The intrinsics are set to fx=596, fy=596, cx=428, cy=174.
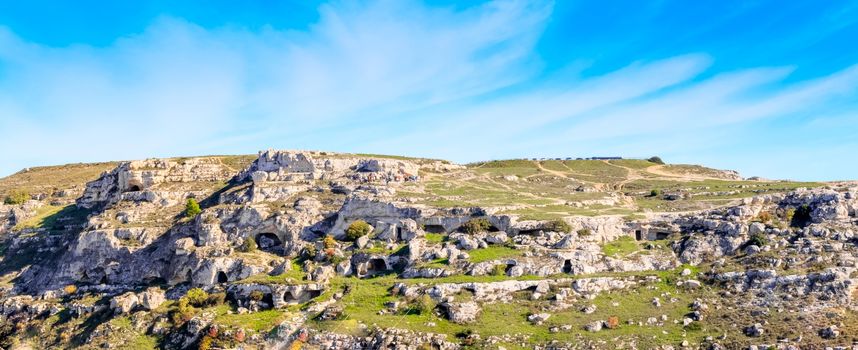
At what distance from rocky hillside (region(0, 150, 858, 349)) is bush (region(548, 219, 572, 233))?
127 millimetres

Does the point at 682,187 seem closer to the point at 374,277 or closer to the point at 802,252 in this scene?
the point at 802,252

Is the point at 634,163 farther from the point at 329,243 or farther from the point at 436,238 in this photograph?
the point at 329,243

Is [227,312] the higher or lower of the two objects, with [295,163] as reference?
lower

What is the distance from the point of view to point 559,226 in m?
50.8

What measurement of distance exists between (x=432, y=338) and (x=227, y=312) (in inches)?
655

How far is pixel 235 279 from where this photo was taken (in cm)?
4916

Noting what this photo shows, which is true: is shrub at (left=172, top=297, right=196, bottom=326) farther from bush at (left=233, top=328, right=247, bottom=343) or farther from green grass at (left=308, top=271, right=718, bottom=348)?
green grass at (left=308, top=271, right=718, bottom=348)

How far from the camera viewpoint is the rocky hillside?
126 ft

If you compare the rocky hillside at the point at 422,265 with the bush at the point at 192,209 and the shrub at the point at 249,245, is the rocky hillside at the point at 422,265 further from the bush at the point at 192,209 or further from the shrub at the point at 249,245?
the bush at the point at 192,209

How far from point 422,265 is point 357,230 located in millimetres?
9546

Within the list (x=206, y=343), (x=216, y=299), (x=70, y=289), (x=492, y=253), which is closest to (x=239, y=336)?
(x=206, y=343)

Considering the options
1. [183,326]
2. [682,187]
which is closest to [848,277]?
[682,187]

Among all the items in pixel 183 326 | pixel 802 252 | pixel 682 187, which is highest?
pixel 682 187

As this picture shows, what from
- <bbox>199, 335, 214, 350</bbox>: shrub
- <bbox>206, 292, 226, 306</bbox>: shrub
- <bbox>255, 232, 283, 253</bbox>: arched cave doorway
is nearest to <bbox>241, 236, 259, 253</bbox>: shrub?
<bbox>255, 232, 283, 253</bbox>: arched cave doorway
